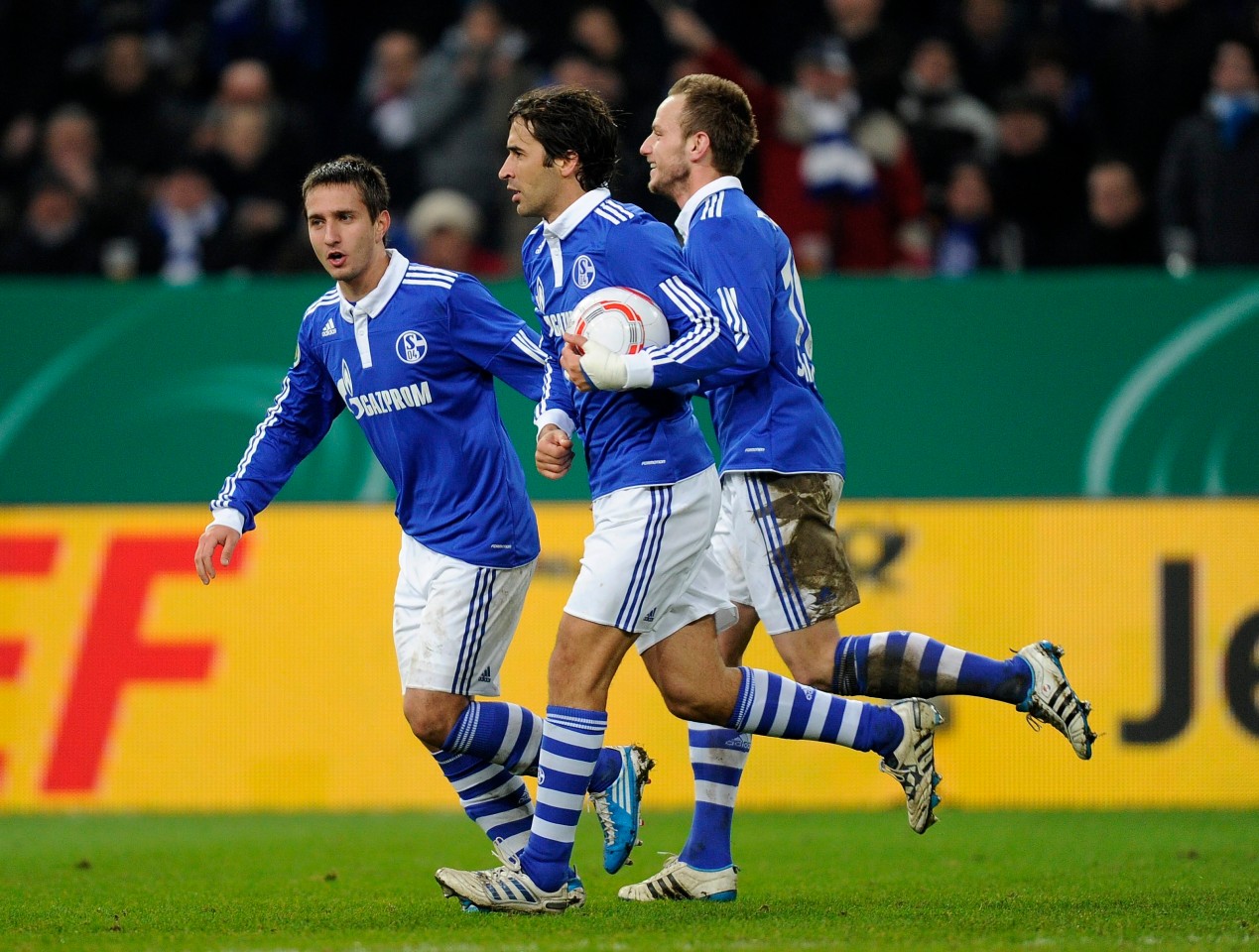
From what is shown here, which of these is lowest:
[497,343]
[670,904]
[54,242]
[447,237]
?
[670,904]

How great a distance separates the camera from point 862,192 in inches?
425

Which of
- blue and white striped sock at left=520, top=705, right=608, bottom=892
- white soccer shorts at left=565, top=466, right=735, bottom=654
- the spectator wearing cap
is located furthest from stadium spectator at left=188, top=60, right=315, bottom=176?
blue and white striped sock at left=520, top=705, right=608, bottom=892

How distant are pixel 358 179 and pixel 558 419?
41.9 inches

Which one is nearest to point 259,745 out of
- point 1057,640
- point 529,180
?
point 1057,640

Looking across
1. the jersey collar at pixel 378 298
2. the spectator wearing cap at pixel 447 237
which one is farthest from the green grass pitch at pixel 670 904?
the spectator wearing cap at pixel 447 237

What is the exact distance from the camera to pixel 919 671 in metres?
5.67

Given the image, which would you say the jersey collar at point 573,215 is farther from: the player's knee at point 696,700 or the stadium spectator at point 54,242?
the stadium spectator at point 54,242

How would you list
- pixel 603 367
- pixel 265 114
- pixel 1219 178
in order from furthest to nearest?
pixel 265 114 < pixel 1219 178 < pixel 603 367

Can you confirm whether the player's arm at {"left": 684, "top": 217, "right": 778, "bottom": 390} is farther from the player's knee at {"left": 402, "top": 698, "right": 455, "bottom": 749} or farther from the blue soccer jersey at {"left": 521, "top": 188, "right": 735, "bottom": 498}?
the player's knee at {"left": 402, "top": 698, "right": 455, "bottom": 749}

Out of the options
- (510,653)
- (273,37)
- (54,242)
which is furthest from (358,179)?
(273,37)

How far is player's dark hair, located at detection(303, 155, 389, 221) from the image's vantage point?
5738mm

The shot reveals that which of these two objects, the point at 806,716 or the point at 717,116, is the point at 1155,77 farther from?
the point at 806,716

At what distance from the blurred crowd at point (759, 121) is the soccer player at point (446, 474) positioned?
4739mm

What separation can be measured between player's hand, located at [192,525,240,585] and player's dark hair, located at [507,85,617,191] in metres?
1.54
